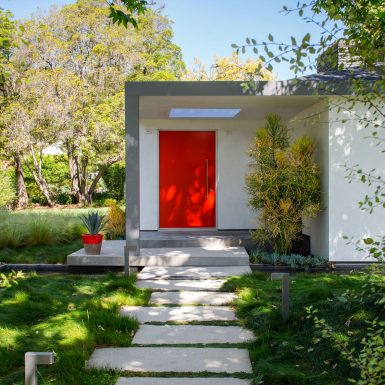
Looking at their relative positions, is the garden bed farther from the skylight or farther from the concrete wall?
the skylight

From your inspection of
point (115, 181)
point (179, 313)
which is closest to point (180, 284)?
point (179, 313)

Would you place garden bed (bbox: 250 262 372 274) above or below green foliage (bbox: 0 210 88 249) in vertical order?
below

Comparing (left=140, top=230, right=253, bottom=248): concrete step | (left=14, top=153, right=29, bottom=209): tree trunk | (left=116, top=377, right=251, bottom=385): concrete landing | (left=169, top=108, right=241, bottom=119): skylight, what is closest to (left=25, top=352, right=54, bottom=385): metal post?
(left=116, top=377, right=251, bottom=385): concrete landing

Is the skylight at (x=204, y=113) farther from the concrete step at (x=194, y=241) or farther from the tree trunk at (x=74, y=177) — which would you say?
the tree trunk at (x=74, y=177)

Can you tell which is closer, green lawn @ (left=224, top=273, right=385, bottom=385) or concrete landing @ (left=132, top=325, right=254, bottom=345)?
green lawn @ (left=224, top=273, right=385, bottom=385)

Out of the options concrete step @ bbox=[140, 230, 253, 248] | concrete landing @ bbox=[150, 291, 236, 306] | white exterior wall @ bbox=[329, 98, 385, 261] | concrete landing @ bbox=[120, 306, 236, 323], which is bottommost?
concrete landing @ bbox=[120, 306, 236, 323]

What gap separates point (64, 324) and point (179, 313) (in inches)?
50.7

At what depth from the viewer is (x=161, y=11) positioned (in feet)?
78.5

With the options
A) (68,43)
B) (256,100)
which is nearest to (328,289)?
(256,100)

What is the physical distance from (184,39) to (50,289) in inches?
1087

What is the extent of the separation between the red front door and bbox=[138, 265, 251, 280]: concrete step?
3.28 m

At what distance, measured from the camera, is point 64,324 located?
4789 mm

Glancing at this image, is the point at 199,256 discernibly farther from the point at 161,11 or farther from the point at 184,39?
the point at 184,39

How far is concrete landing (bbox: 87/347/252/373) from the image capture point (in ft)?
12.6
